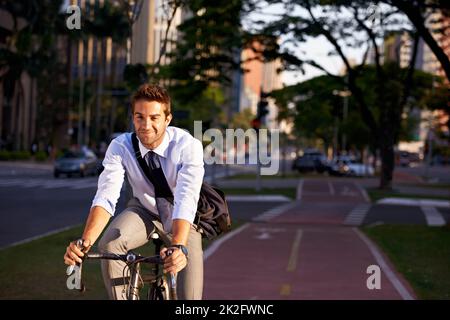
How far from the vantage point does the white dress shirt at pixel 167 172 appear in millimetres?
4242

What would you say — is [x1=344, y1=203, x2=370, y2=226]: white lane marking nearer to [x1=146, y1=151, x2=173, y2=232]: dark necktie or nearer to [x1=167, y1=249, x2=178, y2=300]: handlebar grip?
[x1=146, y1=151, x2=173, y2=232]: dark necktie

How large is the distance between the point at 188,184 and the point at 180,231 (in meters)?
0.25

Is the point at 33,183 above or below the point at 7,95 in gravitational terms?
below

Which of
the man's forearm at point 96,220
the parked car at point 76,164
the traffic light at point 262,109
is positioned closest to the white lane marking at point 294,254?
the man's forearm at point 96,220

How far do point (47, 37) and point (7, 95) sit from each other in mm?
8425

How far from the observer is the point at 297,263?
47.9 feet

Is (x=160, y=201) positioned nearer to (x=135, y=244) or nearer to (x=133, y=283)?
(x=135, y=244)

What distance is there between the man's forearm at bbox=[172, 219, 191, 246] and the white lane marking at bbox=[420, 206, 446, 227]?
20.3 metres

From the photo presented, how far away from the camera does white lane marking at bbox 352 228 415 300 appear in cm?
1138

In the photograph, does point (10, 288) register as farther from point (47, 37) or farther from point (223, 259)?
point (47, 37)

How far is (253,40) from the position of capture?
92.9 ft

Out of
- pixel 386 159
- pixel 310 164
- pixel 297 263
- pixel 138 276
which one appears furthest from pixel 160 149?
pixel 310 164

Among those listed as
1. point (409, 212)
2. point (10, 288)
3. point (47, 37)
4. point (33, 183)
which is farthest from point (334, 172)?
point (10, 288)

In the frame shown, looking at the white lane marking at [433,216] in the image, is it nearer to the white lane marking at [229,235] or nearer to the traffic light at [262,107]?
the white lane marking at [229,235]
